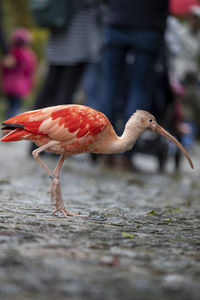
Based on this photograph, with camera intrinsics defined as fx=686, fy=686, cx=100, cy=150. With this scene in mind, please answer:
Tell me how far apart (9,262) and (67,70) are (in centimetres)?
675

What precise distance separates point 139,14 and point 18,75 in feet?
19.3

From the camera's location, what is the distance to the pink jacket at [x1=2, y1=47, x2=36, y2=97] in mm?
13422

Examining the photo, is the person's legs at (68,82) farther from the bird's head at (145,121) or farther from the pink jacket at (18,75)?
the bird's head at (145,121)

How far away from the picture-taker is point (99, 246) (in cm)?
320

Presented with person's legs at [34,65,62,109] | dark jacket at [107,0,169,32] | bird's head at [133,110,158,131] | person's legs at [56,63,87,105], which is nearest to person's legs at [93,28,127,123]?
dark jacket at [107,0,169,32]

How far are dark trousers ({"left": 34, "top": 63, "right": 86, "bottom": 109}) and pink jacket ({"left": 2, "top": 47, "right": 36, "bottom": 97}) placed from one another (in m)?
4.07

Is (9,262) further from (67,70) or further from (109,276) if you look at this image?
(67,70)

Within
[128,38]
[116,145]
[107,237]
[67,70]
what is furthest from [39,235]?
[67,70]

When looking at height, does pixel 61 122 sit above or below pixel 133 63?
above

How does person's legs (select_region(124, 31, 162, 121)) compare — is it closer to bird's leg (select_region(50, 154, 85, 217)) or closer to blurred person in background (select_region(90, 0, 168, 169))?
blurred person in background (select_region(90, 0, 168, 169))

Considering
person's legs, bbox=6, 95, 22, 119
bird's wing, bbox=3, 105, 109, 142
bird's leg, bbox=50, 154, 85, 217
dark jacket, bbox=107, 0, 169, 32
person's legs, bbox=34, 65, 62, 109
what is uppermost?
dark jacket, bbox=107, 0, 169, 32

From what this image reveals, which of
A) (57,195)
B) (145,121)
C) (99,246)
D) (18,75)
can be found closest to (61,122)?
(57,195)

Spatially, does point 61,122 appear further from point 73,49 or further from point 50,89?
point 50,89

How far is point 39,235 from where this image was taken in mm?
3297
